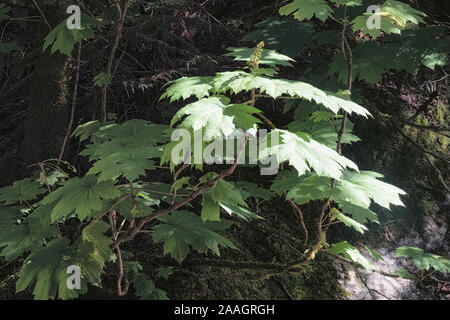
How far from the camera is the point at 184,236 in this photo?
1.95 m

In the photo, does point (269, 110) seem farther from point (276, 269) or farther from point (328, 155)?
point (328, 155)

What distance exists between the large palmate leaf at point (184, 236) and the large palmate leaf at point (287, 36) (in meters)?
1.76

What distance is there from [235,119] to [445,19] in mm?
4147

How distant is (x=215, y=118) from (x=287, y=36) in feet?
6.84

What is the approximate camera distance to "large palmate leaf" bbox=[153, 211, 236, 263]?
1.91 meters

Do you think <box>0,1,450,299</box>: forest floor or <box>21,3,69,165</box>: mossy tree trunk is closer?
<box>0,1,450,299</box>: forest floor

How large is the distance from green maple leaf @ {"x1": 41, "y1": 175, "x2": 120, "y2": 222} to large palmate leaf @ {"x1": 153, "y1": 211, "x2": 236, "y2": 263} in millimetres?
326

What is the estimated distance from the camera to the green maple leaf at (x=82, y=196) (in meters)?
1.70

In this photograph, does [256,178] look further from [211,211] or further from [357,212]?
[211,211]

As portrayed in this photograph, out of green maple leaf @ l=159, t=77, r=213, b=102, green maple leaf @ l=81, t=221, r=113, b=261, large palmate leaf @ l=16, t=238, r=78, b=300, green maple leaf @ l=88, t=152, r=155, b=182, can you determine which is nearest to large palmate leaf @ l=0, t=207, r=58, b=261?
large palmate leaf @ l=16, t=238, r=78, b=300

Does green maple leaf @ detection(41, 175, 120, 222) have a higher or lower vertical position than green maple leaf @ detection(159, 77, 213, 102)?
lower

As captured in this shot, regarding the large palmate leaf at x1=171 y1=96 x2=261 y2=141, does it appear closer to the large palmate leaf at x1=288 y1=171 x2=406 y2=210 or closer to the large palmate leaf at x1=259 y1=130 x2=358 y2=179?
the large palmate leaf at x1=259 y1=130 x2=358 y2=179

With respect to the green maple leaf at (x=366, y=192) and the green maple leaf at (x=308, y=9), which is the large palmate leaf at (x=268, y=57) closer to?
the green maple leaf at (x=308, y=9)

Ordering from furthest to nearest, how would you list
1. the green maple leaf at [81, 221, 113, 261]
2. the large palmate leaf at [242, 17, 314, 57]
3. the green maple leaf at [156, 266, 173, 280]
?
the large palmate leaf at [242, 17, 314, 57]
the green maple leaf at [156, 266, 173, 280]
the green maple leaf at [81, 221, 113, 261]
